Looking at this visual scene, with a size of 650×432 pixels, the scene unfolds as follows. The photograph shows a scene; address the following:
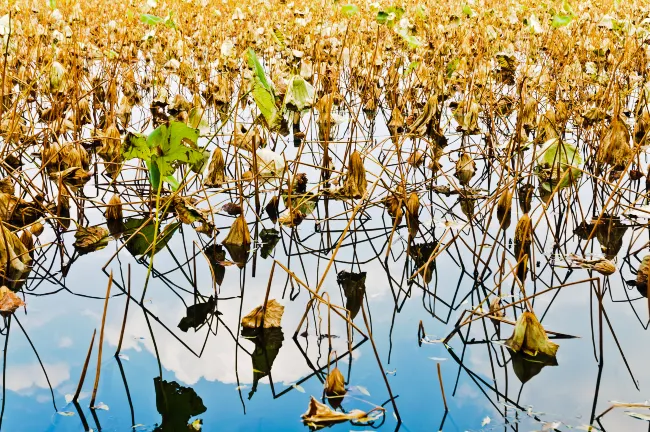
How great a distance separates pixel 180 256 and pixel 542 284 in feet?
3.25

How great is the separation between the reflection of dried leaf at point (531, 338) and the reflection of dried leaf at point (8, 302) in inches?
43.9

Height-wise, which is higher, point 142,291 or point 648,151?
point 648,151

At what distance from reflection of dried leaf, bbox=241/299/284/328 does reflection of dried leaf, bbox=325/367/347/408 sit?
0.98 ft

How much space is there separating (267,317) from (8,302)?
0.60m

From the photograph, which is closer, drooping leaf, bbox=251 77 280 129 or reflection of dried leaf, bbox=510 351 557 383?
reflection of dried leaf, bbox=510 351 557 383

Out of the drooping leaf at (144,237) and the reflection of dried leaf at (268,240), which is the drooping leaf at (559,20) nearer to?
the reflection of dried leaf at (268,240)

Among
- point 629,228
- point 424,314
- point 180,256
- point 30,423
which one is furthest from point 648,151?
point 30,423

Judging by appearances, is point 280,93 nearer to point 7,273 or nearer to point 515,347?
point 7,273

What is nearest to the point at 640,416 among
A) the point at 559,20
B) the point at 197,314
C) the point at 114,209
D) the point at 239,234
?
the point at 197,314

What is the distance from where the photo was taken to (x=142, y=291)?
1.80m

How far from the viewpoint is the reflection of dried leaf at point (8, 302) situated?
1.63 meters

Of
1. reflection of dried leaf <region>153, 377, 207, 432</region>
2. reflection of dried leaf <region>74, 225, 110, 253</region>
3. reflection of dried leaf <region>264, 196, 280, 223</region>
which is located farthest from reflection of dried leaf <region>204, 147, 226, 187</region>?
reflection of dried leaf <region>153, 377, 207, 432</region>

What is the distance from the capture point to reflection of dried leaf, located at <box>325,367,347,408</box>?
4.33 feet

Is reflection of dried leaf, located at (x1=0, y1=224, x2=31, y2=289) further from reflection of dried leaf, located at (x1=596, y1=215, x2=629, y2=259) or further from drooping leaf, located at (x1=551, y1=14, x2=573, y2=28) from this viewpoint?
drooping leaf, located at (x1=551, y1=14, x2=573, y2=28)
